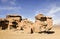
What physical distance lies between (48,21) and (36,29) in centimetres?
261

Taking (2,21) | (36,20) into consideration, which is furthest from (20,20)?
(36,20)

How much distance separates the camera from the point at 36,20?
86.1 ft

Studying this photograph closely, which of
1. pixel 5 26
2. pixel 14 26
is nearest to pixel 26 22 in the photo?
pixel 14 26

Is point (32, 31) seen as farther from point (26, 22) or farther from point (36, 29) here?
point (26, 22)

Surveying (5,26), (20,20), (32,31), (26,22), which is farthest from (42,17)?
(5,26)

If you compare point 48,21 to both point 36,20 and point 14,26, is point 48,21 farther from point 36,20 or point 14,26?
point 14,26

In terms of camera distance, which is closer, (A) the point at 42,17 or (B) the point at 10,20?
(A) the point at 42,17

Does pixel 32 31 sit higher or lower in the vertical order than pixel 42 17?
lower

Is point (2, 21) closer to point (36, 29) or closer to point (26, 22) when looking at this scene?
point (26, 22)

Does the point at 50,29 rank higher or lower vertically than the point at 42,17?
lower

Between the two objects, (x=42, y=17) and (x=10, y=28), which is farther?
(x=10, y=28)

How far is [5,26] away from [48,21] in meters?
11.3

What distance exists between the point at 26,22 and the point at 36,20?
5.78 m

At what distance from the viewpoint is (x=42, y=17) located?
2584 centimetres
